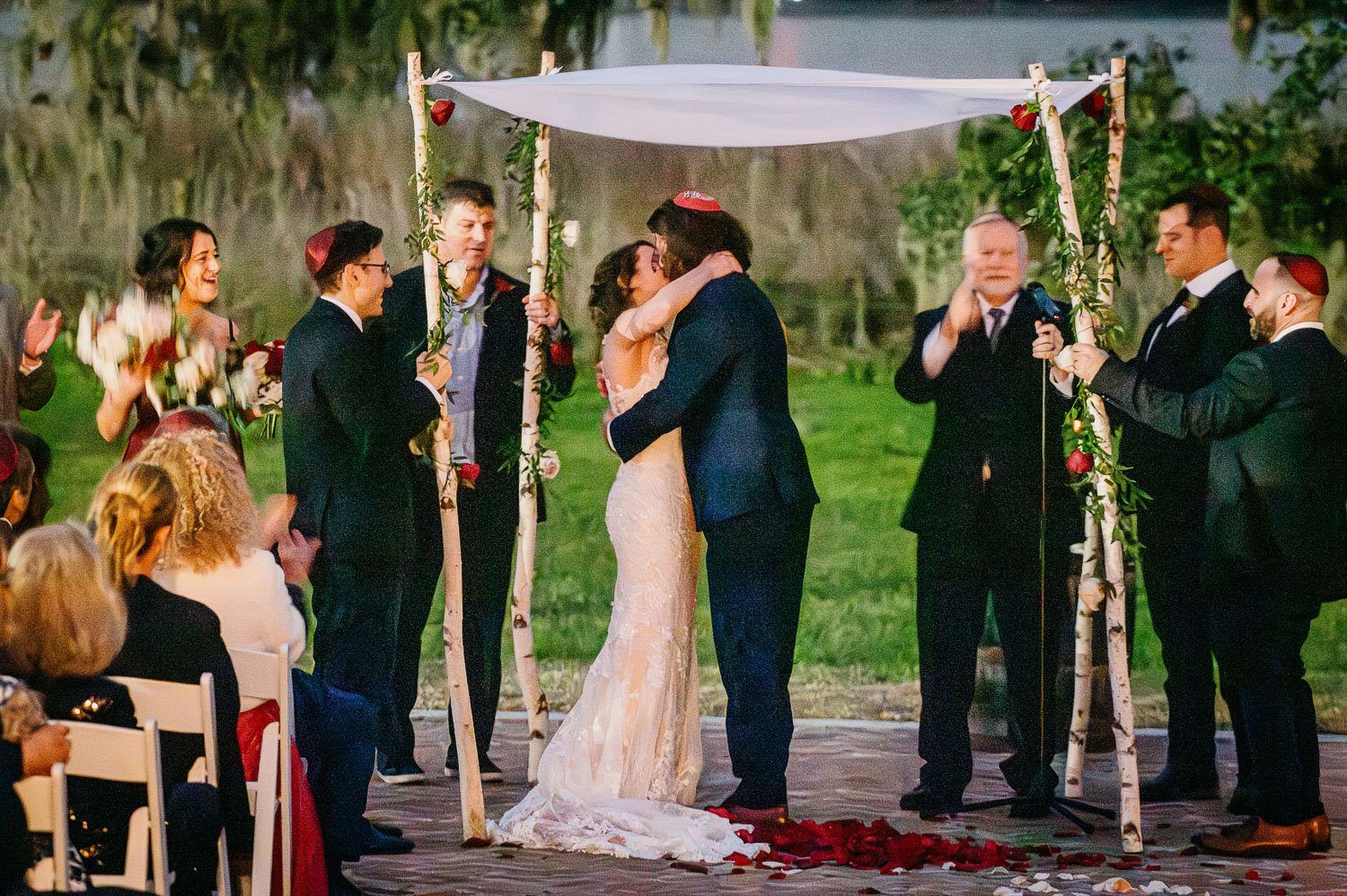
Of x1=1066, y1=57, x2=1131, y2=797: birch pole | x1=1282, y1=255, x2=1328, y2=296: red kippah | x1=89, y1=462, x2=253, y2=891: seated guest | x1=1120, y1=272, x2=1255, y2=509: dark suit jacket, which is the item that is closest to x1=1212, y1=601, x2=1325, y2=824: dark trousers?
x1=1066, y1=57, x2=1131, y2=797: birch pole

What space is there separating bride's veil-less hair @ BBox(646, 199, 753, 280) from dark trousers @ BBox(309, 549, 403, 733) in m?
1.46

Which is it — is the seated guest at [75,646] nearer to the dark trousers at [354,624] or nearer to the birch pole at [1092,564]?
the dark trousers at [354,624]

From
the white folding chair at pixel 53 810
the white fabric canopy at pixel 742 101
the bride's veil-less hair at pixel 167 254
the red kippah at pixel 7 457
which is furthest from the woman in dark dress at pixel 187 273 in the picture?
the white folding chair at pixel 53 810

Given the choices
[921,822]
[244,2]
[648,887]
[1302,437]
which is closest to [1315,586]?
[1302,437]

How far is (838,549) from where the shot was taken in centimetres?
731

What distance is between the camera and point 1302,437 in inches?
210

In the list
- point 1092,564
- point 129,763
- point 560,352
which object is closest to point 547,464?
point 560,352

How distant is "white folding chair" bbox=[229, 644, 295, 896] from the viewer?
399 centimetres

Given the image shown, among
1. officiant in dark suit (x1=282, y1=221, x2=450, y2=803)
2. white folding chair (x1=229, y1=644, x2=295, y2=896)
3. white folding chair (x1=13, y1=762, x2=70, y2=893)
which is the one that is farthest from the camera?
officiant in dark suit (x1=282, y1=221, x2=450, y2=803)

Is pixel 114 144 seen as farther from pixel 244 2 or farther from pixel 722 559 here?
pixel 722 559

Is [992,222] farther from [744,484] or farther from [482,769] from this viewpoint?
[482,769]

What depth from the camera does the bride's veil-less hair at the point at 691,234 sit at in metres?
5.78

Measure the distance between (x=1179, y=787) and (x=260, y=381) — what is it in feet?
12.0

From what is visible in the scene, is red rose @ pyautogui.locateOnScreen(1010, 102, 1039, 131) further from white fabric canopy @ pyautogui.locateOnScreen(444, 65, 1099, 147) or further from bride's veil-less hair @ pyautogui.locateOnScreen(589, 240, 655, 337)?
bride's veil-less hair @ pyautogui.locateOnScreen(589, 240, 655, 337)
